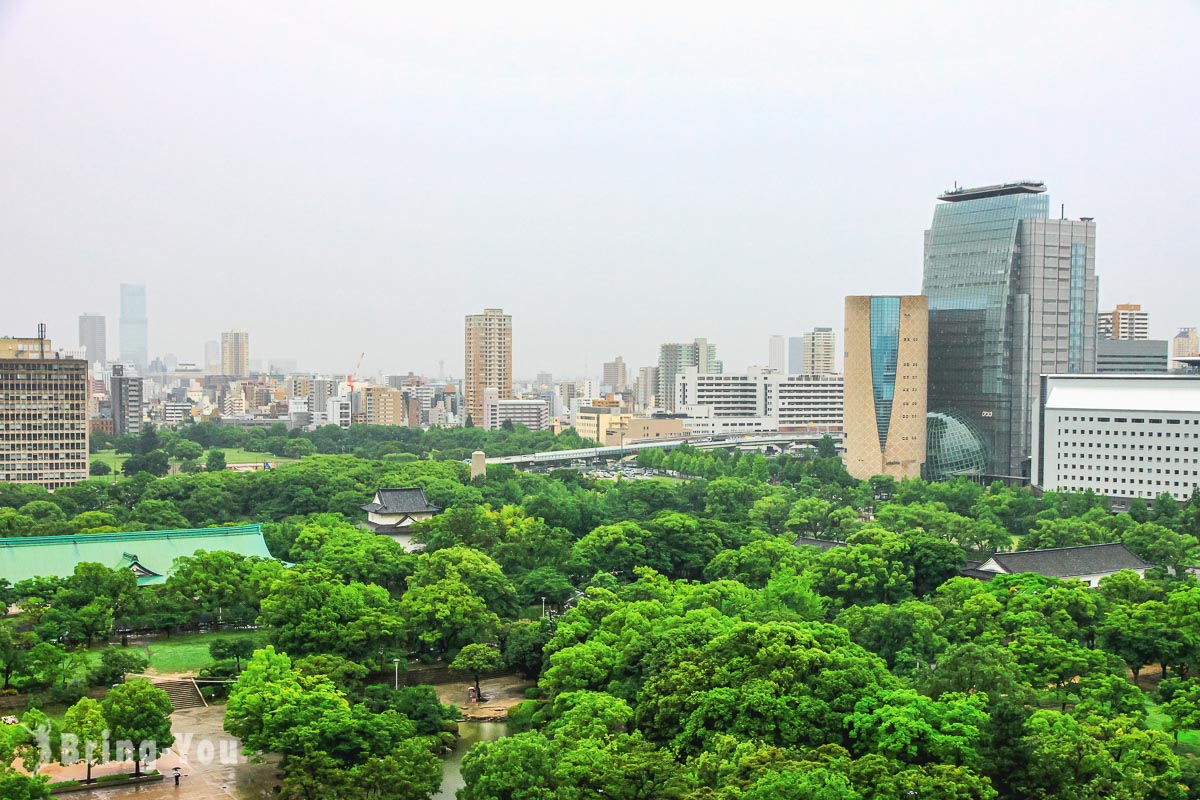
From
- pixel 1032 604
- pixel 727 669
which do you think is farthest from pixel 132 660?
pixel 1032 604

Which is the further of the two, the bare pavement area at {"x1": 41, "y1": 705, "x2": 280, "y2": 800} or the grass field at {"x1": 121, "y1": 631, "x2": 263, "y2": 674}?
the grass field at {"x1": 121, "y1": 631, "x2": 263, "y2": 674}

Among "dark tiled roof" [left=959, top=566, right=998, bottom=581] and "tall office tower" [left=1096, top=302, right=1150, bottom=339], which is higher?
"tall office tower" [left=1096, top=302, right=1150, bottom=339]

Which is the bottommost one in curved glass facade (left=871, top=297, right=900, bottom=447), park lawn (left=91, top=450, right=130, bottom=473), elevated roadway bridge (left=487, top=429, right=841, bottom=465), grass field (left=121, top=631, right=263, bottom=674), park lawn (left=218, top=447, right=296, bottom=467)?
grass field (left=121, top=631, right=263, bottom=674)

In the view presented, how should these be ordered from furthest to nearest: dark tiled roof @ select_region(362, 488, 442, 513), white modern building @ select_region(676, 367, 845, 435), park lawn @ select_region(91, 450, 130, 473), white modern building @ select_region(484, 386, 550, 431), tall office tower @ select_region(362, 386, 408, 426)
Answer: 1. tall office tower @ select_region(362, 386, 408, 426)
2. white modern building @ select_region(484, 386, 550, 431)
3. white modern building @ select_region(676, 367, 845, 435)
4. park lawn @ select_region(91, 450, 130, 473)
5. dark tiled roof @ select_region(362, 488, 442, 513)

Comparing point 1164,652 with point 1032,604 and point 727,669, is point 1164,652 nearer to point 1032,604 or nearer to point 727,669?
point 1032,604

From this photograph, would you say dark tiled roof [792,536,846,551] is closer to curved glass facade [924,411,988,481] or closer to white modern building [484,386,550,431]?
curved glass facade [924,411,988,481]

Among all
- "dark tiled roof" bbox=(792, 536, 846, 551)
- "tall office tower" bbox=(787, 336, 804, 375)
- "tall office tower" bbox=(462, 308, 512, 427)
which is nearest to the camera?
"dark tiled roof" bbox=(792, 536, 846, 551)

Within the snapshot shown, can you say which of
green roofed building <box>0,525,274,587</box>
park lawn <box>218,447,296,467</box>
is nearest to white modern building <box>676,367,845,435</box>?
park lawn <box>218,447,296,467</box>

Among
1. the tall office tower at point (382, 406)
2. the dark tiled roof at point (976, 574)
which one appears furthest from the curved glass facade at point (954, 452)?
the tall office tower at point (382, 406)
